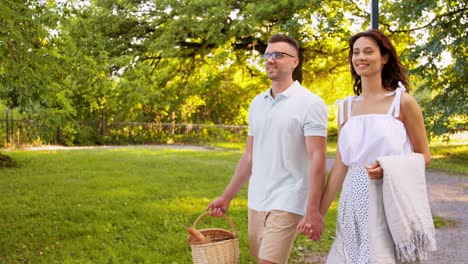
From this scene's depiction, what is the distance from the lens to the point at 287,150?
11.3 ft

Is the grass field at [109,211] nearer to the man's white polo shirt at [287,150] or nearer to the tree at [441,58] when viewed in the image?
the man's white polo shirt at [287,150]

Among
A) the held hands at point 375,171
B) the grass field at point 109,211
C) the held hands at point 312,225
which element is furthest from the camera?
the grass field at point 109,211

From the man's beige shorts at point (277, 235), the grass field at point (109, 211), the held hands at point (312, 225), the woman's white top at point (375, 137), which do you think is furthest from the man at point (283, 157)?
the grass field at point (109, 211)

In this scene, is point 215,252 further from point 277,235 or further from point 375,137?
point 375,137

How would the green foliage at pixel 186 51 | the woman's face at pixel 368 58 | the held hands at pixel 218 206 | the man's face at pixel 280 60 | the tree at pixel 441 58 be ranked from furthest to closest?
the tree at pixel 441 58
the green foliage at pixel 186 51
the held hands at pixel 218 206
the man's face at pixel 280 60
the woman's face at pixel 368 58

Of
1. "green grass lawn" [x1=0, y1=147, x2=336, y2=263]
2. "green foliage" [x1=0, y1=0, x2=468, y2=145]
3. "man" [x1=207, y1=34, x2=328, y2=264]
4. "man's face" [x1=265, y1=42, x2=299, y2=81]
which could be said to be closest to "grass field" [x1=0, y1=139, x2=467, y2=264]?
"green grass lawn" [x1=0, y1=147, x2=336, y2=263]

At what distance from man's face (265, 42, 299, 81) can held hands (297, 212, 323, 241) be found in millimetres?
904

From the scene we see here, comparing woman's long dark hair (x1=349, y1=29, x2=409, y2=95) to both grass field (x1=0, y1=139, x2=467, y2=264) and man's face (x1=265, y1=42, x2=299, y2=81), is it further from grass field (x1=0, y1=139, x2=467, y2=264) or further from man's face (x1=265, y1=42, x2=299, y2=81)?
grass field (x1=0, y1=139, x2=467, y2=264)

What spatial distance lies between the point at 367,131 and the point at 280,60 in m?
0.88

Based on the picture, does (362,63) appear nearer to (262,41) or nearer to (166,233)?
(166,233)

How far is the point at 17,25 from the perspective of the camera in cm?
715

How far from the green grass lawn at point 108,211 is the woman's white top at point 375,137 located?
3.84 m

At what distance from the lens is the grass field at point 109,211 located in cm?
686

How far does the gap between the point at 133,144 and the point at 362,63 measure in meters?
25.3
